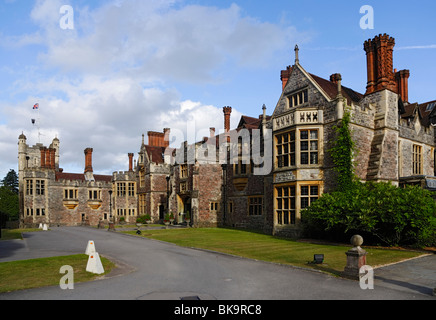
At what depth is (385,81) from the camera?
22.8 metres

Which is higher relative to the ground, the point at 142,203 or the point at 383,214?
the point at 383,214

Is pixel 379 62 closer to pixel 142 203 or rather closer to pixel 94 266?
pixel 94 266

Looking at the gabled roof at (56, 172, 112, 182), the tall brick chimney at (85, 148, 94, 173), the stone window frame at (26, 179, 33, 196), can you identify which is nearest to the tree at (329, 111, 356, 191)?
the stone window frame at (26, 179, 33, 196)

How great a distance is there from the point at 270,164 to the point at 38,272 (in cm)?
1907

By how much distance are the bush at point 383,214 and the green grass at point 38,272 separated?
1204 centimetres

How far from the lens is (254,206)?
32.8 meters

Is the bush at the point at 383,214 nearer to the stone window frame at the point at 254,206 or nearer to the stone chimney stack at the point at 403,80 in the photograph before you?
the stone window frame at the point at 254,206

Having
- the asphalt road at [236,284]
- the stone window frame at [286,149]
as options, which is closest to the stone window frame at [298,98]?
the stone window frame at [286,149]

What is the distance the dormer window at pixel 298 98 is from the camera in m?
24.4

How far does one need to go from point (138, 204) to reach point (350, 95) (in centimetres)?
3684

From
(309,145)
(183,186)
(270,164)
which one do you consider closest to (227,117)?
(183,186)

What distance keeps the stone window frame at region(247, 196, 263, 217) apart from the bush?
486 inches

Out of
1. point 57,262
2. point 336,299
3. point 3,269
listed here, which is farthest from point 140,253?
point 336,299
